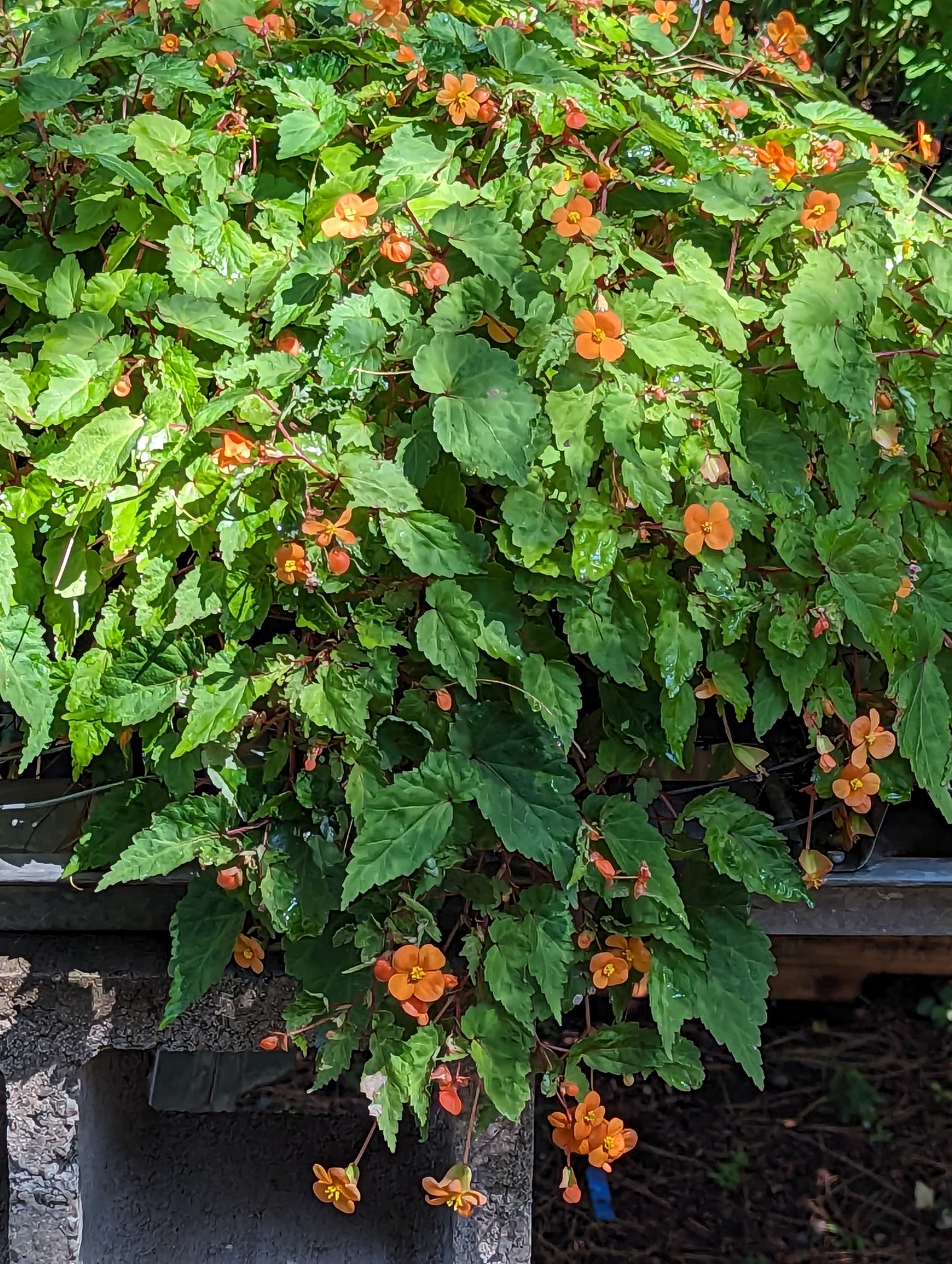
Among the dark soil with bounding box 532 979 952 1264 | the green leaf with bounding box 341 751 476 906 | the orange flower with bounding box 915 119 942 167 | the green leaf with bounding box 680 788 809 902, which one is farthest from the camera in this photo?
the dark soil with bounding box 532 979 952 1264

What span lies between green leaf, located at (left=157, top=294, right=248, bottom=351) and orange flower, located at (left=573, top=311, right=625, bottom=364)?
0.31 metres

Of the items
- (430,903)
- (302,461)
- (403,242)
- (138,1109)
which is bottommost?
(138,1109)

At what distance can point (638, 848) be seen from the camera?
924mm

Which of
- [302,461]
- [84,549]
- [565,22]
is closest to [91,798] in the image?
[84,549]

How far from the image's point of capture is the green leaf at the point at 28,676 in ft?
2.95

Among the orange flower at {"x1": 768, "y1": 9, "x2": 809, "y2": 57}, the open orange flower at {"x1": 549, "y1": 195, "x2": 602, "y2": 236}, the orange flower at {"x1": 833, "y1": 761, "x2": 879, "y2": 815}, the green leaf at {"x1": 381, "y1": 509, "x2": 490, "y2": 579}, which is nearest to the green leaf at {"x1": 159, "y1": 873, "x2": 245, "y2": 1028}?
the green leaf at {"x1": 381, "y1": 509, "x2": 490, "y2": 579}

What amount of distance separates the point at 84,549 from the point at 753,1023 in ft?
2.62

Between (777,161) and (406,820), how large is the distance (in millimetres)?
769

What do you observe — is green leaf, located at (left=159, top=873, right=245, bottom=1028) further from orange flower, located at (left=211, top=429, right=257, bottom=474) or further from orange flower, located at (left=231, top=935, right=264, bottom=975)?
orange flower, located at (left=211, top=429, right=257, bottom=474)

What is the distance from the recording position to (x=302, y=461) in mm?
878

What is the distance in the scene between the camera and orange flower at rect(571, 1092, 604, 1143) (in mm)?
955

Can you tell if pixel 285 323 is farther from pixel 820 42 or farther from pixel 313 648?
pixel 820 42

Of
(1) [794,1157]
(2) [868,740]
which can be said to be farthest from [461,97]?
(1) [794,1157]

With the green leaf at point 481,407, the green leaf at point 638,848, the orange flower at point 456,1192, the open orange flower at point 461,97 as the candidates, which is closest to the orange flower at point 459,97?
the open orange flower at point 461,97
